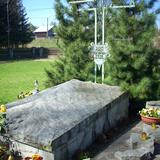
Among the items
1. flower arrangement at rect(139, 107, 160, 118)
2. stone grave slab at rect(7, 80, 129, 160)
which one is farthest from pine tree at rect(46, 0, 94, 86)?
flower arrangement at rect(139, 107, 160, 118)

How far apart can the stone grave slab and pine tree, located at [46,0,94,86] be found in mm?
2606

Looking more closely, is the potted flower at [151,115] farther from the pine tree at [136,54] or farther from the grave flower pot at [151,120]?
the pine tree at [136,54]

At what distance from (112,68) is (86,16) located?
3393 millimetres

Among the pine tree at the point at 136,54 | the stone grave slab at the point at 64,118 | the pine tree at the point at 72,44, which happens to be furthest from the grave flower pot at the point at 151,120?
the pine tree at the point at 72,44

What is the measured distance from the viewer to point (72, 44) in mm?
11164

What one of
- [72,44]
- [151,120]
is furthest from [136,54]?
[72,44]

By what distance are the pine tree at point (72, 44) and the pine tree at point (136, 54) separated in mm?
2106

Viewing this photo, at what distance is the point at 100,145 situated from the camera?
6.40 m

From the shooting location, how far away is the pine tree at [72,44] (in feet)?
35.8

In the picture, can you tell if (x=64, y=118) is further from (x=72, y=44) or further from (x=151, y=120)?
(x=72, y=44)

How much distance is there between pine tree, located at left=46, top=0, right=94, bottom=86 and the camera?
10.9m

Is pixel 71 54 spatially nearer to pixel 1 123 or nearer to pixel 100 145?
pixel 100 145

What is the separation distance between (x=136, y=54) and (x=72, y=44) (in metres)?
3.20

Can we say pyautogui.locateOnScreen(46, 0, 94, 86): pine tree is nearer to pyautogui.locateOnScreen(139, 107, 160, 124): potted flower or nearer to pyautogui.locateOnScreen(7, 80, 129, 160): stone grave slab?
pyautogui.locateOnScreen(7, 80, 129, 160): stone grave slab
